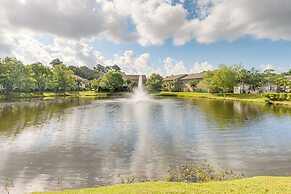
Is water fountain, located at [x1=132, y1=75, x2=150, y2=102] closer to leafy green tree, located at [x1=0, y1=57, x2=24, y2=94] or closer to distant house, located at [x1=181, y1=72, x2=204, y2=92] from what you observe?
distant house, located at [x1=181, y1=72, x2=204, y2=92]

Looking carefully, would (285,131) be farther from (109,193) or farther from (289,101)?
(289,101)

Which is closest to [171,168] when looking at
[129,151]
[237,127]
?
[129,151]

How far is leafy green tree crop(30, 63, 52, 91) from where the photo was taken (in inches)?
4232

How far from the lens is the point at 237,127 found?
1355 inches

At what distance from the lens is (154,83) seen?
490ft

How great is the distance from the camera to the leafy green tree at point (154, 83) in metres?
149

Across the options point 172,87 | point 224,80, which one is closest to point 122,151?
point 224,80

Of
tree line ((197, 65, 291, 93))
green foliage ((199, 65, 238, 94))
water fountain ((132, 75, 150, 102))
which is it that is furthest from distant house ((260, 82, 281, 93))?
water fountain ((132, 75, 150, 102))

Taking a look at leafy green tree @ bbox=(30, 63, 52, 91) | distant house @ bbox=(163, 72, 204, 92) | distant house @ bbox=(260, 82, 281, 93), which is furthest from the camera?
distant house @ bbox=(163, 72, 204, 92)

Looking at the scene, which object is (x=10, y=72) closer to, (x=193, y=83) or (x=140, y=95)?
(x=140, y=95)

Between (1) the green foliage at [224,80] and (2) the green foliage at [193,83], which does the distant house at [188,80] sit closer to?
(2) the green foliage at [193,83]

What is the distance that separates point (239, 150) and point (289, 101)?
58.7 metres

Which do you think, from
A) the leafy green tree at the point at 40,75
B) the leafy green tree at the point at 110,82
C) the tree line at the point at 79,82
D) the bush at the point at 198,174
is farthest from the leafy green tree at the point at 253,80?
the bush at the point at 198,174

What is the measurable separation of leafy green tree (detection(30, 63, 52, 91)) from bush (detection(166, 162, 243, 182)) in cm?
9831
